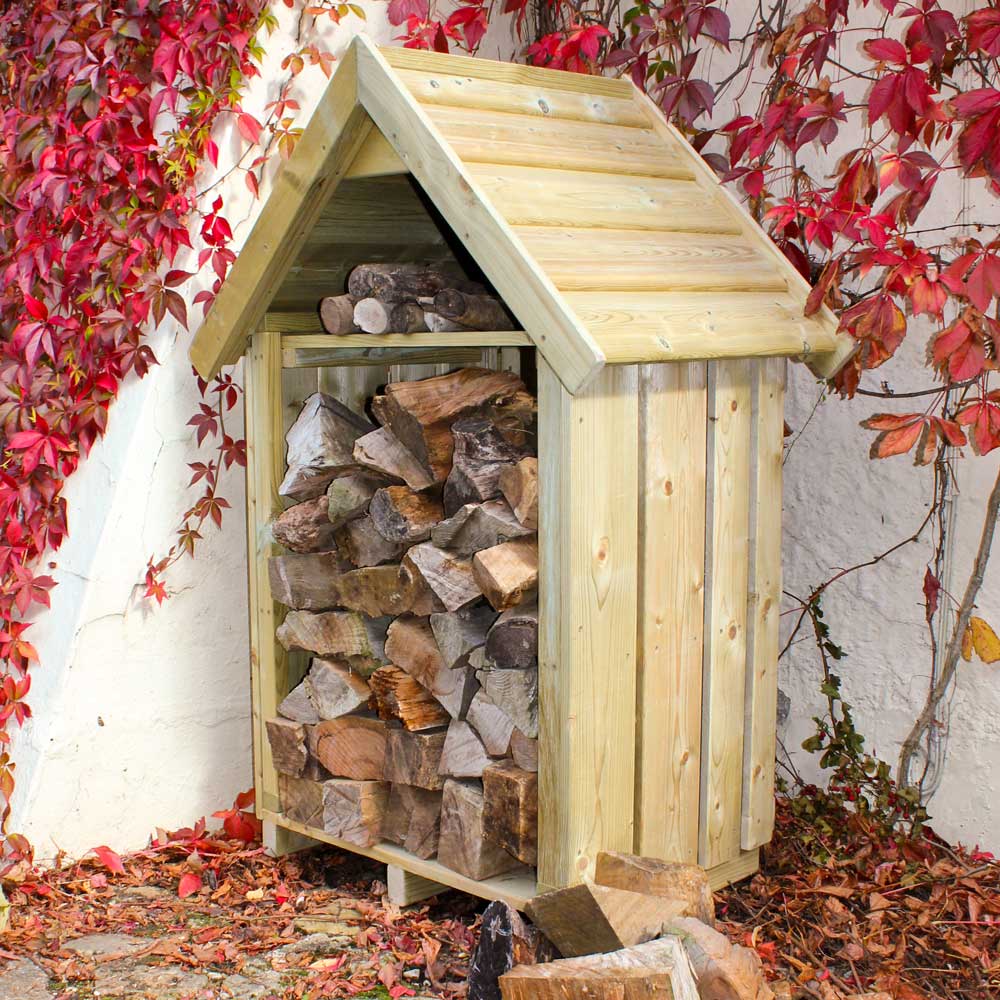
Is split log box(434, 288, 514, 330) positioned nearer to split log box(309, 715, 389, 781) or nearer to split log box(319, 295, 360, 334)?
split log box(319, 295, 360, 334)

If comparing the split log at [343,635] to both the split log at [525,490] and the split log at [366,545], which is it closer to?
the split log at [366,545]

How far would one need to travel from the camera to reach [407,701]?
3.06 metres

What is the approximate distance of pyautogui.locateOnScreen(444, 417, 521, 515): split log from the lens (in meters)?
2.85

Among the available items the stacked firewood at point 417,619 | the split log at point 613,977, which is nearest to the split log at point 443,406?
the stacked firewood at point 417,619

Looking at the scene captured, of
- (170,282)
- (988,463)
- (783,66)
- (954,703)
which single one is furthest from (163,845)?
(783,66)

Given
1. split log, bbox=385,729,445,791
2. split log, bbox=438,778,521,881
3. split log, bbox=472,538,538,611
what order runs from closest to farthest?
split log, bbox=472,538,538,611
split log, bbox=438,778,521,881
split log, bbox=385,729,445,791

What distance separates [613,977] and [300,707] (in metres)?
1.27

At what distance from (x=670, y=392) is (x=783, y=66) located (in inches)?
39.3

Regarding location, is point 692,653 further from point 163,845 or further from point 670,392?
point 163,845

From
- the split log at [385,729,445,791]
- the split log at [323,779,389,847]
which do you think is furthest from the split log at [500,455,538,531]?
the split log at [323,779,389,847]

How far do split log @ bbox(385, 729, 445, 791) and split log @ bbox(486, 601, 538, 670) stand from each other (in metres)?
0.32

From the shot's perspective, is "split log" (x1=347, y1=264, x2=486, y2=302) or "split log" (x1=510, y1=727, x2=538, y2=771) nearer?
"split log" (x1=510, y1=727, x2=538, y2=771)

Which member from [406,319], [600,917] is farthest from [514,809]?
[406,319]

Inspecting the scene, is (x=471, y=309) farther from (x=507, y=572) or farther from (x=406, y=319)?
(x=507, y=572)
